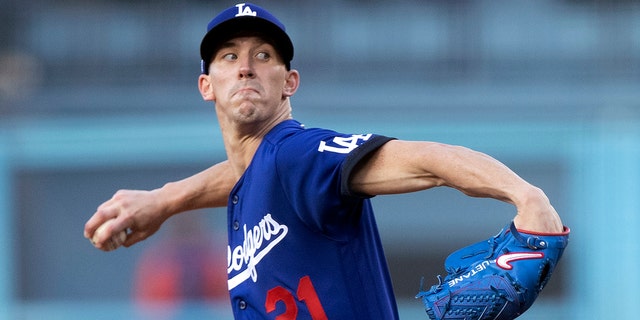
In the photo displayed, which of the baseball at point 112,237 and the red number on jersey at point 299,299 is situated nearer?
the red number on jersey at point 299,299

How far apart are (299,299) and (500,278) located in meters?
0.69

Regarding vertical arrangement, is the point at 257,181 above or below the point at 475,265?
above

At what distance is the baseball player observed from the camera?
2.73m

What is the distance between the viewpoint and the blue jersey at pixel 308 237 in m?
2.95

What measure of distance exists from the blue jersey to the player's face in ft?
0.30

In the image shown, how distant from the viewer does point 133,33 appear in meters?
9.80

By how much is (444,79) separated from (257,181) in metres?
6.27

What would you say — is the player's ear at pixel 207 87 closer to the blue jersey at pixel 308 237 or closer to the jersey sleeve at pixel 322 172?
the blue jersey at pixel 308 237

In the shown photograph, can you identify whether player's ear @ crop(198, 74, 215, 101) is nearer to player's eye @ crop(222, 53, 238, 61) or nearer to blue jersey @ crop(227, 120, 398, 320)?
player's eye @ crop(222, 53, 238, 61)

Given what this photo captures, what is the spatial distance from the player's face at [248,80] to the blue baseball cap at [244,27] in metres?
0.02

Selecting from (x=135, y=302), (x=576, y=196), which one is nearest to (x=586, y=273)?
(x=576, y=196)

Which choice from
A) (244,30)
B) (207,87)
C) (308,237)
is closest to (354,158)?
(308,237)

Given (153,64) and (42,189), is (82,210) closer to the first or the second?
(42,189)

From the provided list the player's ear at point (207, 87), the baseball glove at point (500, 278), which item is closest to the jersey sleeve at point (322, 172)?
the baseball glove at point (500, 278)
